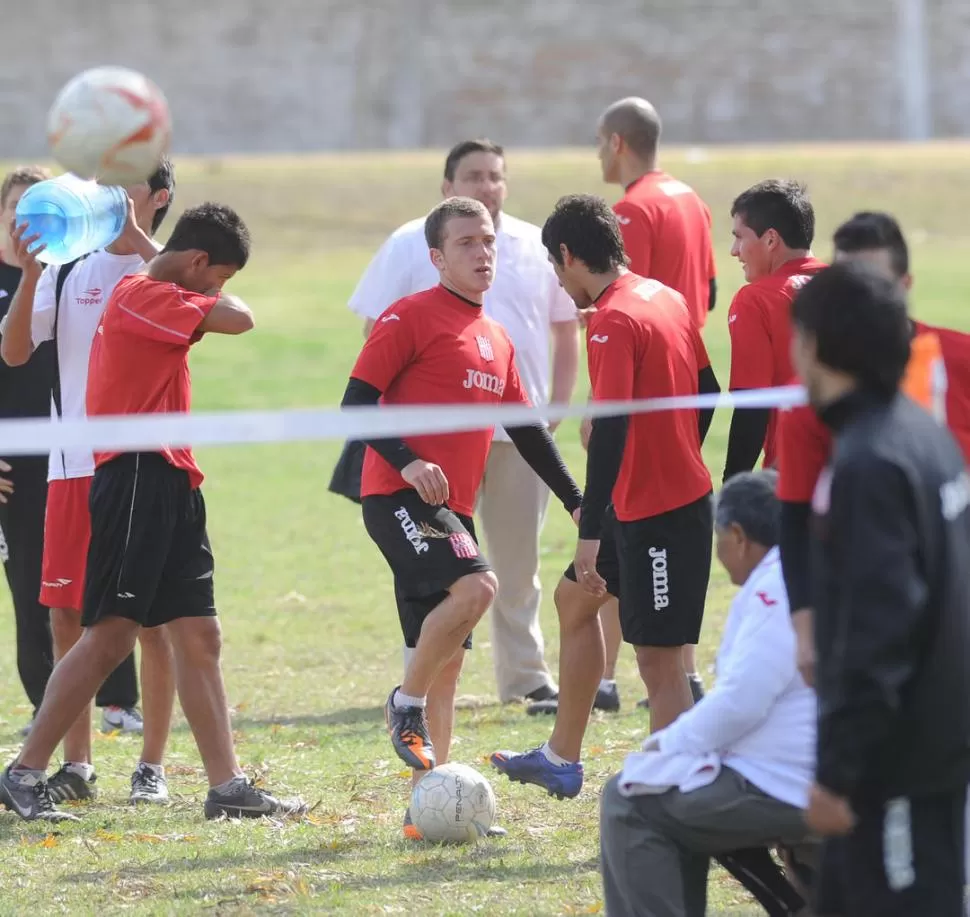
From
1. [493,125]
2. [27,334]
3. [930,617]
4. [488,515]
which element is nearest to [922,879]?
[930,617]

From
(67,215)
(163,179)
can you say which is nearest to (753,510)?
(67,215)

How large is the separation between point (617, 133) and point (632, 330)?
8.96ft

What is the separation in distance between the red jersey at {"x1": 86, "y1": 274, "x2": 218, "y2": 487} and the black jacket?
3.01 meters

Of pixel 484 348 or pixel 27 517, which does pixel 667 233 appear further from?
pixel 27 517

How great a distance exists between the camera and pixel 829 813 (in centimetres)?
340

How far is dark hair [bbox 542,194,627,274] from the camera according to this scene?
5992 millimetres

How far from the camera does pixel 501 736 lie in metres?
7.79

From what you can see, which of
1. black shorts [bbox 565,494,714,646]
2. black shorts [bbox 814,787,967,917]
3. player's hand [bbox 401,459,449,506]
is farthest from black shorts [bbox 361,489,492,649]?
black shorts [bbox 814,787,967,917]

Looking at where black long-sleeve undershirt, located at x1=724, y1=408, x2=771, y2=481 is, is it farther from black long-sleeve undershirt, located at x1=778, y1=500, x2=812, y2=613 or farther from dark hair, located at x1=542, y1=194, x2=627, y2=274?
black long-sleeve undershirt, located at x1=778, y1=500, x2=812, y2=613

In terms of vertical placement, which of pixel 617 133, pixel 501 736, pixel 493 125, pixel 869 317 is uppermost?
pixel 493 125

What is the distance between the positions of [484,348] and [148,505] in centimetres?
133

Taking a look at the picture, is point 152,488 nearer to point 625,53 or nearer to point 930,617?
point 930,617

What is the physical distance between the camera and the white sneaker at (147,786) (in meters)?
6.64

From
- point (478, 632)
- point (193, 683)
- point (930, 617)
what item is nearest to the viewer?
point (930, 617)
